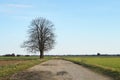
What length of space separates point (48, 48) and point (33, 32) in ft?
21.6

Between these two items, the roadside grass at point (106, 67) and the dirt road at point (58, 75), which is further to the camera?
the roadside grass at point (106, 67)

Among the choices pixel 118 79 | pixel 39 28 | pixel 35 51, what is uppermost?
pixel 39 28

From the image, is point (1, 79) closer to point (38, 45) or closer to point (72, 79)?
point (72, 79)

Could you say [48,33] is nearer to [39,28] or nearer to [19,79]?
[39,28]

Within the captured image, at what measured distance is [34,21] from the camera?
106 meters

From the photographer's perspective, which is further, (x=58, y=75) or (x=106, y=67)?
(x=106, y=67)

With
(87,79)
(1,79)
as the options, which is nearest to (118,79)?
(87,79)

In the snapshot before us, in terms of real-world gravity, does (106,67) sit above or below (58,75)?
above

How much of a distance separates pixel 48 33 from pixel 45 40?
236 cm

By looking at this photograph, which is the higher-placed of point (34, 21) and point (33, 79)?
point (34, 21)

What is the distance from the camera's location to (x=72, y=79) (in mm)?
21812

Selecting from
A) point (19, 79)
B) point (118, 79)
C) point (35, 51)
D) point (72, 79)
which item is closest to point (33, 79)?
point (19, 79)

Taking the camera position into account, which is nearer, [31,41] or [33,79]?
[33,79]

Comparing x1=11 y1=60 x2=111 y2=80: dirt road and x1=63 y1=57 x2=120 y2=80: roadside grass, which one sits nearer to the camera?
x1=11 y1=60 x2=111 y2=80: dirt road
